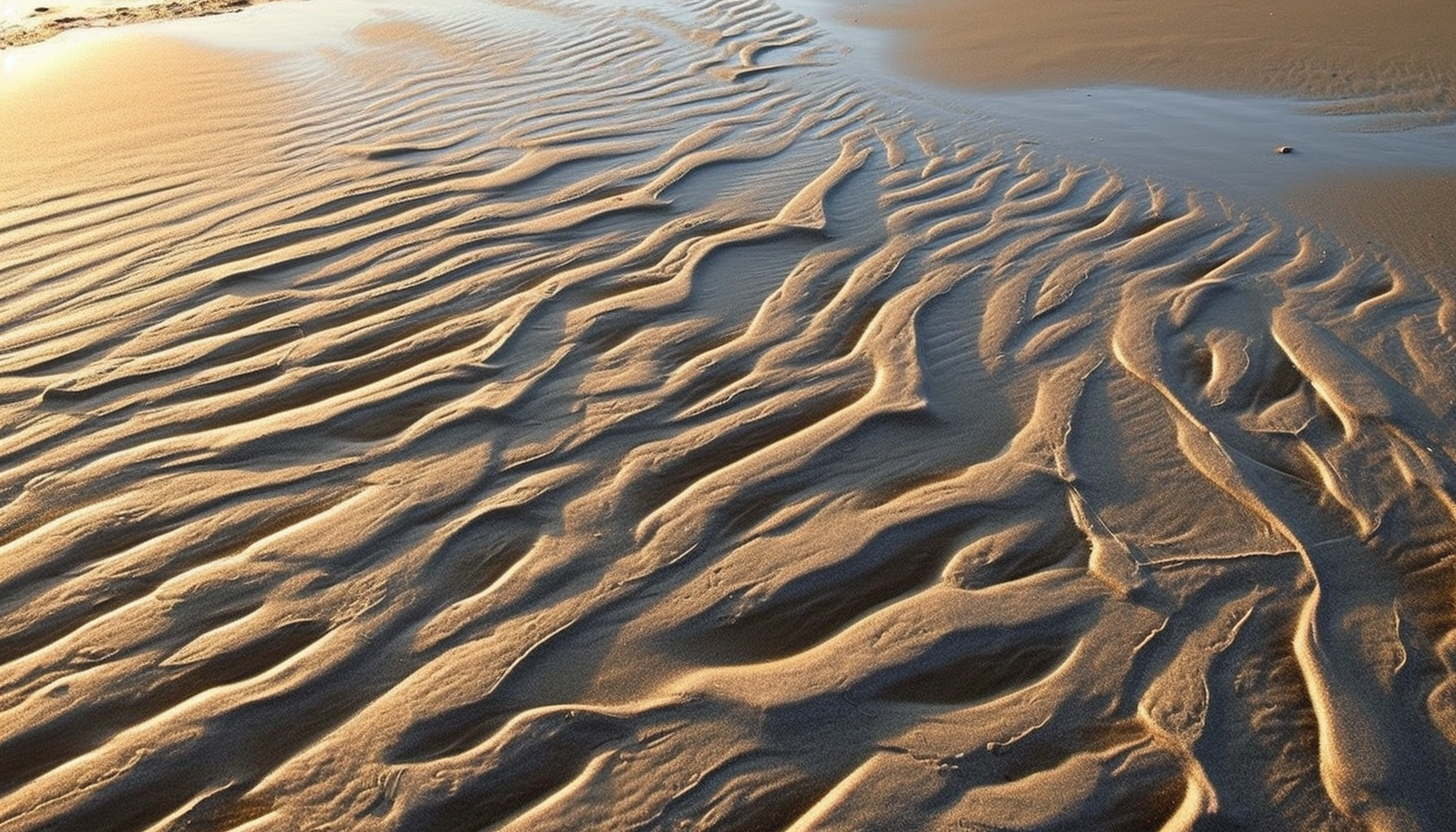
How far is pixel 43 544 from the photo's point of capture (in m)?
2.13

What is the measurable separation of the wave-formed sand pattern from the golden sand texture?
2.65m

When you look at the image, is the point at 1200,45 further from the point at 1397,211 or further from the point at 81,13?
the point at 81,13

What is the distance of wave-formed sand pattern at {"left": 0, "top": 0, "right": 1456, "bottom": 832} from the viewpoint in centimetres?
171

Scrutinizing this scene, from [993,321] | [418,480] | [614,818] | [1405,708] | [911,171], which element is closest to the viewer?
[614,818]

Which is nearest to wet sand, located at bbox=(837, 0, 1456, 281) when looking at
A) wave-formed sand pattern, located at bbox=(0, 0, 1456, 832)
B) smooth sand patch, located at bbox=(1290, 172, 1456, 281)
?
smooth sand patch, located at bbox=(1290, 172, 1456, 281)

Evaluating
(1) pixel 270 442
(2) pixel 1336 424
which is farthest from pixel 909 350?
(1) pixel 270 442

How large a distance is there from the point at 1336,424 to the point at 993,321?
0.96 metres

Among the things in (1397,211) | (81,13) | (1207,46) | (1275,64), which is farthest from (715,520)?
(81,13)

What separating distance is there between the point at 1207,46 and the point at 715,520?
241 inches

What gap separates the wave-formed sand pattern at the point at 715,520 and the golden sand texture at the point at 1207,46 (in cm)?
265

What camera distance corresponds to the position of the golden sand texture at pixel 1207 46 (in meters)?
6.05

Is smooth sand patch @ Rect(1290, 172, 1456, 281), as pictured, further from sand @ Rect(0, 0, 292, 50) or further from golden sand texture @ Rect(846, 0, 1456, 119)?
sand @ Rect(0, 0, 292, 50)

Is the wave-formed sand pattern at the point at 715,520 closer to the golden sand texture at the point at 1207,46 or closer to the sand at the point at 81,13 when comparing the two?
the golden sand texture at the point at 1207,46

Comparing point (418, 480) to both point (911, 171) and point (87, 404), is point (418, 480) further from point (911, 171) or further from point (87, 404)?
point (911, 171)
